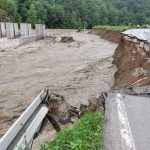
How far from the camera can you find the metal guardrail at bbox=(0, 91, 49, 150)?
6137 mm

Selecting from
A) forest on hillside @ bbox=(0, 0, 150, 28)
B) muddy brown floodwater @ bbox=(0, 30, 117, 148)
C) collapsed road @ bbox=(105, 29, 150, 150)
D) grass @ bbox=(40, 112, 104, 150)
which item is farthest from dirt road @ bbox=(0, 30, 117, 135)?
forest on hillside @ bbox=(0, 0, 150, 28)

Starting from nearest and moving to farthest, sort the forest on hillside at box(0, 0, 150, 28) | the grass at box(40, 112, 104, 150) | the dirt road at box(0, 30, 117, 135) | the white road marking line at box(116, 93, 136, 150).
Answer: the grass at box(40, 112, 104, 150) < the white road marking line at box(116, 93, 136, 150) < the dirt road at box(0, 30, 117, 135) < the forest on hillside at box(0, 0, 150, 28)

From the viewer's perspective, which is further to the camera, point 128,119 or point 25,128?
point 128,119

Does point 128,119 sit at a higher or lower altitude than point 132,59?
higher

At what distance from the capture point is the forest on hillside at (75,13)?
2566 inches

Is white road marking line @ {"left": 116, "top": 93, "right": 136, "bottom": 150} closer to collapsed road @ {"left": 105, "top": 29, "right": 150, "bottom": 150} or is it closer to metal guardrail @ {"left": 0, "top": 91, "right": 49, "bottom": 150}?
collapsed road @ {"left": 105, "top": 29, "right": 150, "bottom": 150}

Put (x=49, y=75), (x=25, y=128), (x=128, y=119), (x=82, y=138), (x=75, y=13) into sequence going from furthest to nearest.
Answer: (x=75, y=13) → (x=49, y=75) → (x=128, y=119) → (x=25, y=128) → (x=82, y=138)

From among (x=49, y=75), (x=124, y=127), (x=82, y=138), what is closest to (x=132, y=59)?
(x=49, y=75)

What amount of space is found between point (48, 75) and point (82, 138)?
13637 mm

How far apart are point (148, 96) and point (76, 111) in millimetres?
2027

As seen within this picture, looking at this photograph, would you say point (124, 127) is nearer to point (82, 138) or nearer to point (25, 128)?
point (82, 138)

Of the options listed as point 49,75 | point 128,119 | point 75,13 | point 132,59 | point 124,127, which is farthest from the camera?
point 75,13

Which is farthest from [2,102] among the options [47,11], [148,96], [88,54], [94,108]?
[47,11]

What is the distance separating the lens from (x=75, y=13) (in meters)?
82.4
